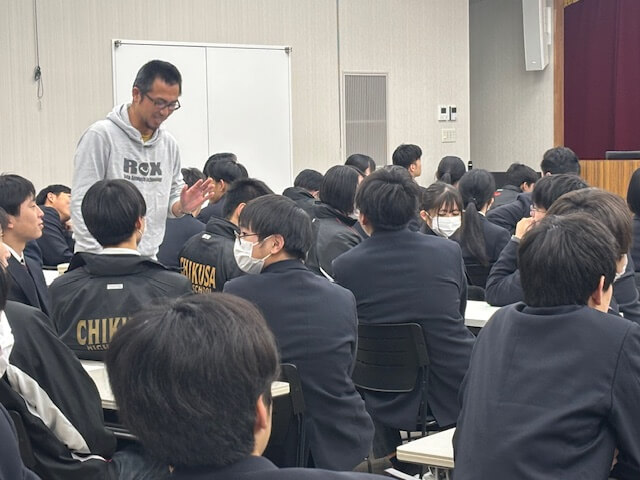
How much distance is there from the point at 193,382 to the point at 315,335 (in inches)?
67.0

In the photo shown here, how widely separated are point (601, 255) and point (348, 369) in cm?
116

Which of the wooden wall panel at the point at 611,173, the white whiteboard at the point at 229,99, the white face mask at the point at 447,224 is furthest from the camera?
the wooden wall panel at the point at 611,173

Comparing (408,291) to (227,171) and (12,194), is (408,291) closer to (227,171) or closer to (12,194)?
(12,194)

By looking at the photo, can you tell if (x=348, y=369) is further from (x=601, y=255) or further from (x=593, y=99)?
(x=593, y=99)

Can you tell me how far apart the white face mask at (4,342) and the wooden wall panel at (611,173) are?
771 centimetres

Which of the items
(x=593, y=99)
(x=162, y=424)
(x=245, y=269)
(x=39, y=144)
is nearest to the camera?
(x=162, y=424)

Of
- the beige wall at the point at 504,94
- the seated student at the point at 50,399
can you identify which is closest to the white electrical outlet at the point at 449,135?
the beige wall at the point at 504,94

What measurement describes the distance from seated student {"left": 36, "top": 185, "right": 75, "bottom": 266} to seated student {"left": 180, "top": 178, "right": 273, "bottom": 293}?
1.58m

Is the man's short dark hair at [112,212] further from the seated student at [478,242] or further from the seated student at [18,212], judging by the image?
the seated student at [478,242]

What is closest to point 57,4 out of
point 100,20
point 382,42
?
point 100,20

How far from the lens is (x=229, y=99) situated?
848 cm

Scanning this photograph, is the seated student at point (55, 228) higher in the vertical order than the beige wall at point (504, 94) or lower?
lower

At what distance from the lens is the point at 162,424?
3.82 feet

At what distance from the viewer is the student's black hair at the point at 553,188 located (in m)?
3.80
